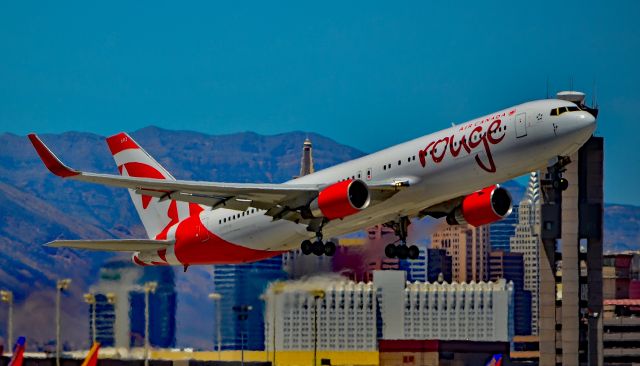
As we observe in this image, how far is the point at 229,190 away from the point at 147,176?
12772mm

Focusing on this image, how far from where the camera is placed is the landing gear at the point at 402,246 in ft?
224

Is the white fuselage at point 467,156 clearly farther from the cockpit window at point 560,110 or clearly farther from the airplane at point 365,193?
the cockpit window at point 560,110

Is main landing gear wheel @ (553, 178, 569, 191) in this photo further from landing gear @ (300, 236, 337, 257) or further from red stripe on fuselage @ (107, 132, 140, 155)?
red stripe on fuselage @ (107, 132, 140, 155)

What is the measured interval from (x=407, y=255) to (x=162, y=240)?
12.1 meters

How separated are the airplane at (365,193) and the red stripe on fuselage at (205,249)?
0.05 meters

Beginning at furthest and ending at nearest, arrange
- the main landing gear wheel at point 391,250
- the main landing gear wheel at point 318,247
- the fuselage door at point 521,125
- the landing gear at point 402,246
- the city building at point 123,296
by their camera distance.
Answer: the city building at point 123,296, the main landing gear wheel at point 391,250, the landing gear at point 402,246, the main landing gear wheel at point 318,247, the fuselage door at point 521,125

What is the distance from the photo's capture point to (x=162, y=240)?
72812 millimetres

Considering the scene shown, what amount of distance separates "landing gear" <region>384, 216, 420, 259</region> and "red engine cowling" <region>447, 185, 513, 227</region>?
→ 272cm

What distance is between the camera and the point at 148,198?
7706 centimetres

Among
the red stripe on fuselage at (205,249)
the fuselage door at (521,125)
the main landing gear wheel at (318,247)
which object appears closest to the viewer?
the fuselage door at (521,125)

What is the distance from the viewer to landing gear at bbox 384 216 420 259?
2685 inches

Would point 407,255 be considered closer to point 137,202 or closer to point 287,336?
point 137,202

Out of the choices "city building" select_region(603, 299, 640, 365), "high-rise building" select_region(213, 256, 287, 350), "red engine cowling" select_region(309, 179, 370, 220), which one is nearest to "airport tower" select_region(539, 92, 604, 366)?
"city building" select_region(603, 299, 640, 365)

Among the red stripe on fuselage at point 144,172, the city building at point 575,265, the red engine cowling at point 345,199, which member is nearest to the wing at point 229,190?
the red engine cowling at point 345,199
